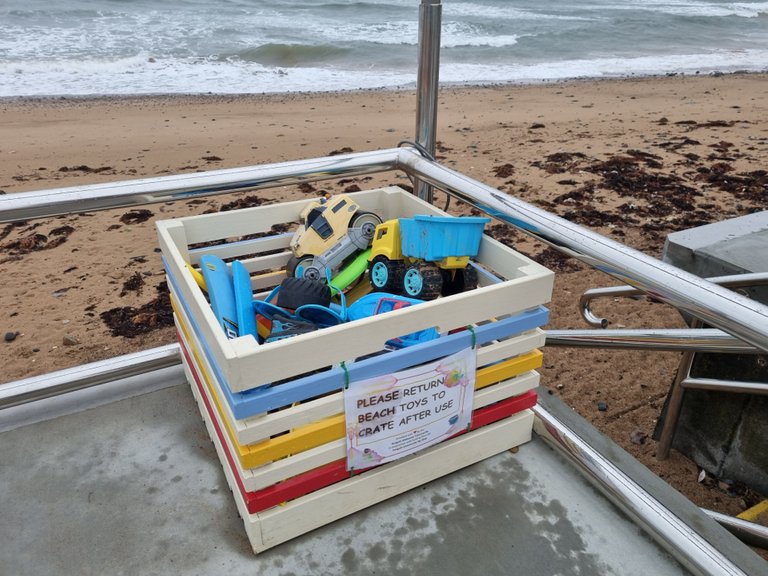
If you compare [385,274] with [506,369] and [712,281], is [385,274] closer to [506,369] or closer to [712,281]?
[506,369]

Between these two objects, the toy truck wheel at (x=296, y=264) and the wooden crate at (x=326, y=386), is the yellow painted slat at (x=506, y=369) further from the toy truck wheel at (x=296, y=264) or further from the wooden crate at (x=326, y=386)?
the toy truck wheel at (x=296, y=264)

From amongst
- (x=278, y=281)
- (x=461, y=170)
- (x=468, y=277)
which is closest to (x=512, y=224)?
(x=468, y=277)

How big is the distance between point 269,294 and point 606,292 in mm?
1143

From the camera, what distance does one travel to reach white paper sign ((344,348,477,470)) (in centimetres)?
138

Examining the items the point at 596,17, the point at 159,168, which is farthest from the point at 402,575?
the point at 596,17

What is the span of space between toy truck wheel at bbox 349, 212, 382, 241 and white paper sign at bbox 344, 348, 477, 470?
60cm

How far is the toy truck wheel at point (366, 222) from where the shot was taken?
1887mm

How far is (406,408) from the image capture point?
144 centimetres

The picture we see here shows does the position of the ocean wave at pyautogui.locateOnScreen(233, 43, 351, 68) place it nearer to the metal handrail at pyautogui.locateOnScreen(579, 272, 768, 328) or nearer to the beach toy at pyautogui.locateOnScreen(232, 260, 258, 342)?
the metal handrail at pyautogui.locateOnScreen(579, 272, 768, 328)

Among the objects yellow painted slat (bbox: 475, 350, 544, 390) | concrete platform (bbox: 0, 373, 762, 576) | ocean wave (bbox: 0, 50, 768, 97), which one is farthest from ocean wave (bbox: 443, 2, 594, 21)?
concrete platform (bbox: 0, 373, 762, 576)

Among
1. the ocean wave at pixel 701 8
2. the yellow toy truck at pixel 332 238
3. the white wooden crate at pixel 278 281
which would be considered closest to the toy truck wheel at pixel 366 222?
the yellow toy truck at pixel 332 238

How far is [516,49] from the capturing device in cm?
1911

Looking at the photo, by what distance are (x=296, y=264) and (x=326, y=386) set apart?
0.68m

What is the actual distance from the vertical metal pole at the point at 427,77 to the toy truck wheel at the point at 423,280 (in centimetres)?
46
